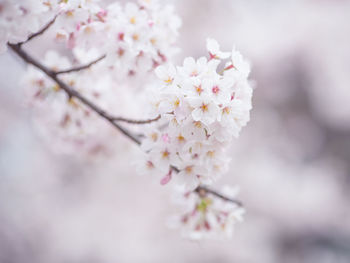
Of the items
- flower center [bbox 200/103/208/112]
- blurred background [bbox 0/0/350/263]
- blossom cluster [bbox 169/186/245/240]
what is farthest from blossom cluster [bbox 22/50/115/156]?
blurred background [bbox 0/0/350/263]

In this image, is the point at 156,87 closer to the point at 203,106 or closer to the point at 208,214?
the point at 203,106

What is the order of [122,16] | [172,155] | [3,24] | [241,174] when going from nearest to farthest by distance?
[3,24]
[172,155]
[122,16]
[241,174]

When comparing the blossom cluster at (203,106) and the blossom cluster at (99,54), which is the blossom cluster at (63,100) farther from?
the blossom cluster at (203,106)

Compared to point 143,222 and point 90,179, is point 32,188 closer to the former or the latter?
point 90,179

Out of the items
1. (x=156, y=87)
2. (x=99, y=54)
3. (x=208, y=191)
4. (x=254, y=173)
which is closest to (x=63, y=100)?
(x=99, y=54)

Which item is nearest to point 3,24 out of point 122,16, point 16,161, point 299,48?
point 122,16

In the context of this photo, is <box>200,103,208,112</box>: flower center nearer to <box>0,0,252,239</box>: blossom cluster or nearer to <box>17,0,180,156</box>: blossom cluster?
<box>0,0,252,239</box>: blossom cluster
